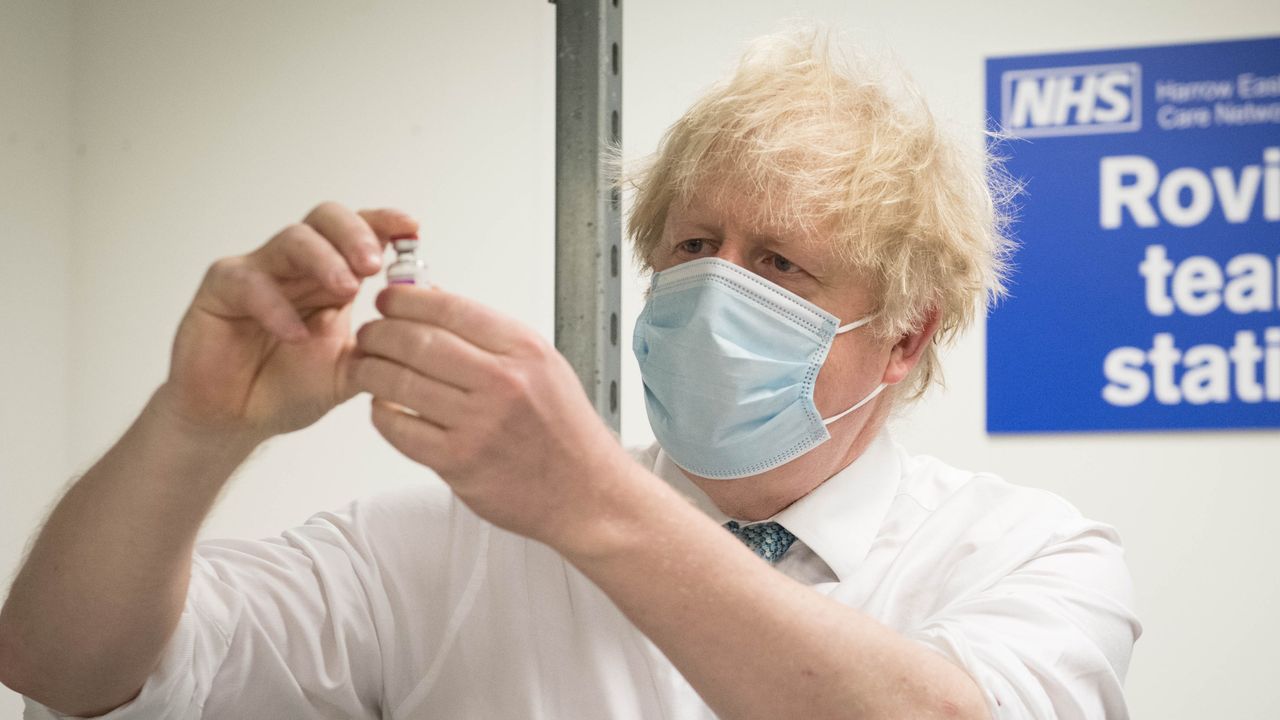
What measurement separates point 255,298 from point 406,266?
117mm

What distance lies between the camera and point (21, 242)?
103 inches

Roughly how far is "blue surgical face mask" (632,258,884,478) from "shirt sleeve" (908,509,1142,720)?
0.26 m

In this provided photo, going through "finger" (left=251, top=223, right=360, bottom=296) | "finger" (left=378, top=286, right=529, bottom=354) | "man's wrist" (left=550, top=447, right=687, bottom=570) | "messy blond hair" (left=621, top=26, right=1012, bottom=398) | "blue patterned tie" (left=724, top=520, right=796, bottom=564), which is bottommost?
"blue patterned tie" (left=724, top=520, right=796, bottom=564)

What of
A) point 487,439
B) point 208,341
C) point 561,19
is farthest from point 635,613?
point 561,19

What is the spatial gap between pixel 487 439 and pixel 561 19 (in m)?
A: 0.64

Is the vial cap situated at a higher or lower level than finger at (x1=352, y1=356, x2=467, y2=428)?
higher

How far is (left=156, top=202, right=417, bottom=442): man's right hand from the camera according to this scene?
77 centimetres

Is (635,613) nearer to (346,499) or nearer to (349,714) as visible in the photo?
(349,714)

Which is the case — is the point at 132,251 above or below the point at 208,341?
above

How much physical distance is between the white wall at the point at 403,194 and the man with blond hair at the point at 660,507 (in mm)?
1280

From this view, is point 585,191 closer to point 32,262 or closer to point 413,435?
point 413,435

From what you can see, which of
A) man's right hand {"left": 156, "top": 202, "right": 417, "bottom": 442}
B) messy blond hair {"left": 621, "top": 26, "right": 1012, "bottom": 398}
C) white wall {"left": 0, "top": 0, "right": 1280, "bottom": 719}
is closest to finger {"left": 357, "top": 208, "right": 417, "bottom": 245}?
man's right hand {"left": 156, "top": 202, "right": 417, "bottom": 442}

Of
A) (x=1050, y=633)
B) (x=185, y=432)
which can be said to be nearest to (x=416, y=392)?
(x=185, y=432)

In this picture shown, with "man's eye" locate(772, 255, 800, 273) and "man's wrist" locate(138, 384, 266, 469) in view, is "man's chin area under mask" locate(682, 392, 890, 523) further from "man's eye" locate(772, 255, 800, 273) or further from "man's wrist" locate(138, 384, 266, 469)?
"man's wrist" locate(138, 384, 266, 469)
